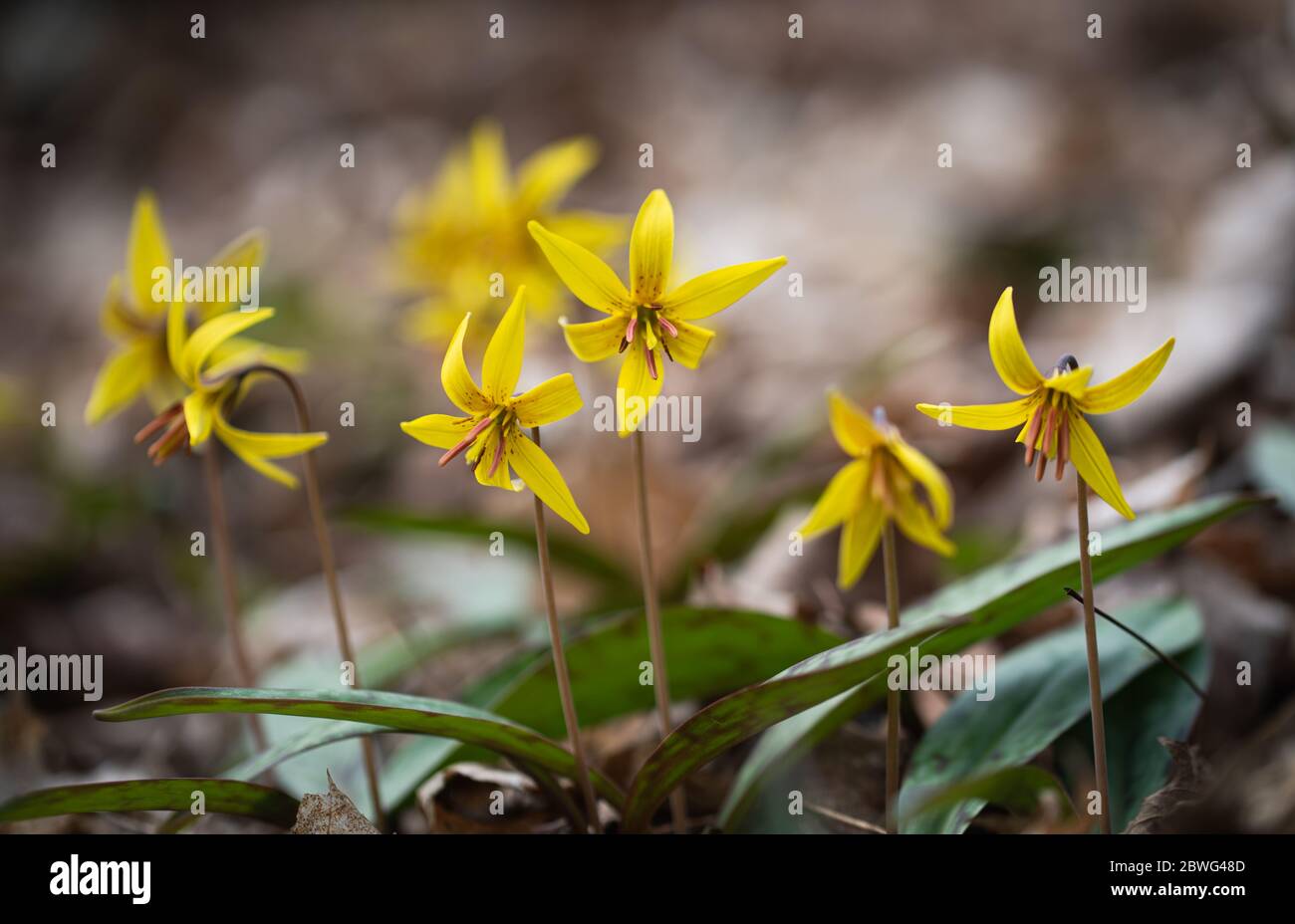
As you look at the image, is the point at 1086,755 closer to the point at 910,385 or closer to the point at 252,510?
the point at 910,385

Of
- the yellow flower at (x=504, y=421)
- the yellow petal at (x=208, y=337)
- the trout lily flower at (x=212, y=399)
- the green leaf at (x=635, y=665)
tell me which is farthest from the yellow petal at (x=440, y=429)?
the green leaf at (x=635, y=665)

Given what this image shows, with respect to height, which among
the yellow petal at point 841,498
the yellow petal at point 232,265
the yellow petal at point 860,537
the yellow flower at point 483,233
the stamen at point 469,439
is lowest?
the yellow petal at point 860,537

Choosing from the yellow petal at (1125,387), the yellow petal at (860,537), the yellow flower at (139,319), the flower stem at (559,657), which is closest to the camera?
the yellow petal at (1125,387)

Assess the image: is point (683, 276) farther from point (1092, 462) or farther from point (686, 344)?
point (1092, 462)

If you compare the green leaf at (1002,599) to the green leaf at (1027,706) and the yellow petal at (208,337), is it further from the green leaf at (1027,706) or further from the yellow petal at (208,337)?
the yellow petal at (208,337)

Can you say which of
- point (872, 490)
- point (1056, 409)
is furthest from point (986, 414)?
point (872, 490)
